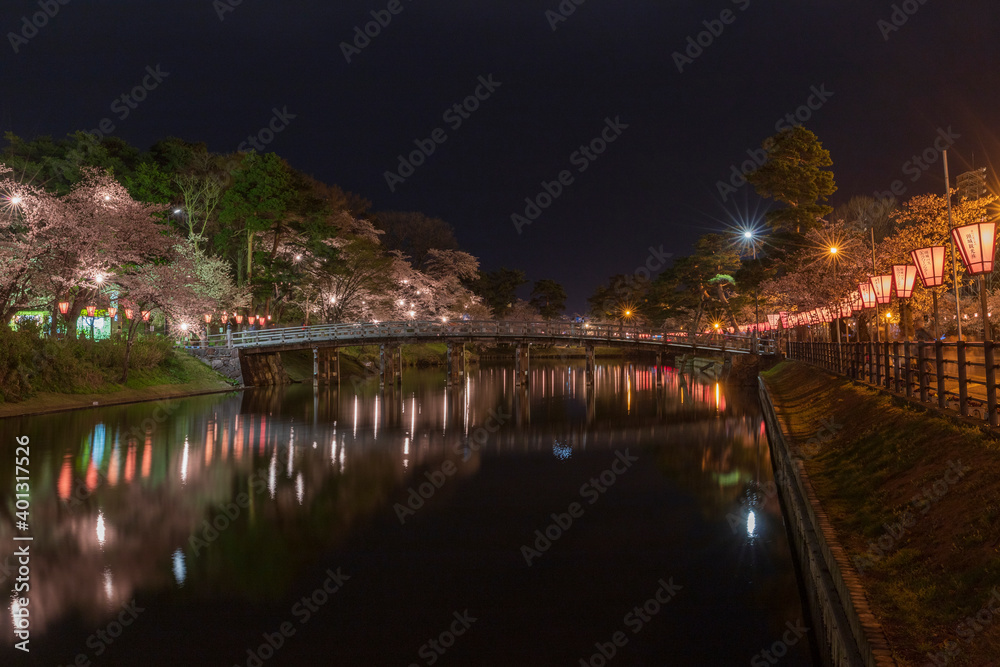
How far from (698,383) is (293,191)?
32.2 metres

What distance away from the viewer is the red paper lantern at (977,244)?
1398 centimetres

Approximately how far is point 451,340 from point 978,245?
34123 millimetres

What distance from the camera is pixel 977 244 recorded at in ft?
46.7

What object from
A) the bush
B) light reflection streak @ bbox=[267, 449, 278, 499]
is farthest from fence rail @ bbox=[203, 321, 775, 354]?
light reflection streak @ bbox=[267, 449, 278, 499]

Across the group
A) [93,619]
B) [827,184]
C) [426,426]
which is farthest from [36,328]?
[827,184]

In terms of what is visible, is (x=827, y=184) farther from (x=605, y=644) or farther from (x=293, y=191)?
(x=605, y=644)

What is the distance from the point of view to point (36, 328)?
29.4m

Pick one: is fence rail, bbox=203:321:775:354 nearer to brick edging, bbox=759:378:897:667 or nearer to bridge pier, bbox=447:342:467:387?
bridge pier, bbox=447:342:467:387

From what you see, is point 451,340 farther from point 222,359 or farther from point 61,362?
point 61,362

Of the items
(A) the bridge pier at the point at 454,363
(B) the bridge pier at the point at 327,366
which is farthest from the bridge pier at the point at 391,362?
(B) the bridge pier at the point at 327,366

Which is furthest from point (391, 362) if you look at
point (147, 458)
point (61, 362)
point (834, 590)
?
point (834, 590)

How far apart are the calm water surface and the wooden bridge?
2250 cm

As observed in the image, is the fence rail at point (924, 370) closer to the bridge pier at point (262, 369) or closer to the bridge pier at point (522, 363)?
the bridge pier at point (522, 363)

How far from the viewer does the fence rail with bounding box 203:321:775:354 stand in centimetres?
4488
